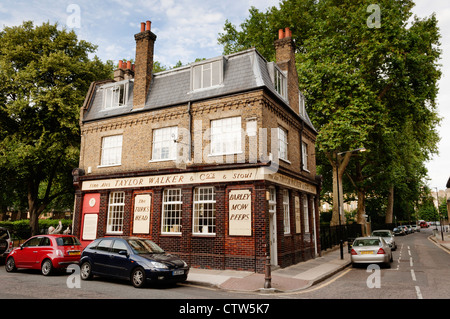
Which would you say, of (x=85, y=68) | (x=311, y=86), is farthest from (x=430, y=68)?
(x=85, y=68)

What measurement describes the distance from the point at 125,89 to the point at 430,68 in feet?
76.5

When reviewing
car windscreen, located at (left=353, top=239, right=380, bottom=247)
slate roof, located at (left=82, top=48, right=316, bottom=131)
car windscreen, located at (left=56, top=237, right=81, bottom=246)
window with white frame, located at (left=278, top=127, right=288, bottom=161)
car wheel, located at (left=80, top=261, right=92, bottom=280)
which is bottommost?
car wheel, located at (left=80, top=261, right=92, bottom=280)

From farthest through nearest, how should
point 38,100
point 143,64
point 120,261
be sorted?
point 38,100 → point 143,64 → point 120,261

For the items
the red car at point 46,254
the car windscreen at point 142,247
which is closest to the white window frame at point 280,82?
the car windscreen at point 142,247

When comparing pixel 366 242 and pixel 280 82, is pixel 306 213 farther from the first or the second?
pixel 280 82

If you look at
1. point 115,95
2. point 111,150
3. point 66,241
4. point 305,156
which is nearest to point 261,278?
point 66,241

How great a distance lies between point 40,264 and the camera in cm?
1223

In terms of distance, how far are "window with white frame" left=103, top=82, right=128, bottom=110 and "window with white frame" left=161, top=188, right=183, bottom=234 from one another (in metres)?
6.83

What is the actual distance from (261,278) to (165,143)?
838 centimetres

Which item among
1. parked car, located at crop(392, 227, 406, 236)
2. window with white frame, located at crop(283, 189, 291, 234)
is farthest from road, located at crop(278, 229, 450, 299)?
parked car, located at crop(392, 227, 406, 236)

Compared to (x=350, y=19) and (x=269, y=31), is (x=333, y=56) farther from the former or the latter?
(x=269, y=31)

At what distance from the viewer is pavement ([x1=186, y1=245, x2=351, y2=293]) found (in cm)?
1015

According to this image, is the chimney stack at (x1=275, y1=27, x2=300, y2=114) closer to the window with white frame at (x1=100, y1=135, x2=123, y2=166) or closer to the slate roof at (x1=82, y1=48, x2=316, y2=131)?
the slate roof at (x1=82, y1=48, x2=316, y2=131)

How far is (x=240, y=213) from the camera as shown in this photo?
13.2 metres
